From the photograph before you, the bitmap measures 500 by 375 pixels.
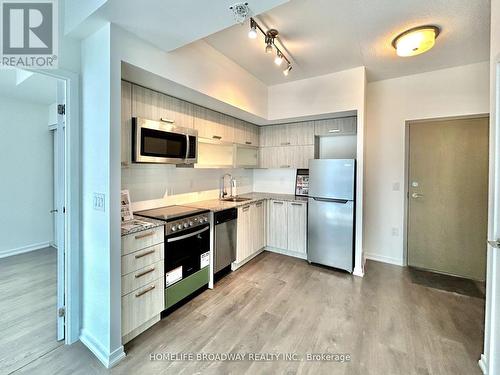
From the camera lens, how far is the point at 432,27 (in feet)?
7.15

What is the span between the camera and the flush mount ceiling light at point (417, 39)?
2.18 metres

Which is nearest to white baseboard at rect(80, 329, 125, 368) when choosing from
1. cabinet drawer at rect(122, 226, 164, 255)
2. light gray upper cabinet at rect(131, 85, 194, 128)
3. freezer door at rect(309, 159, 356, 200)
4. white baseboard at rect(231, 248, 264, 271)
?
cabinet drawer at rect(122, 226, 164, 255)

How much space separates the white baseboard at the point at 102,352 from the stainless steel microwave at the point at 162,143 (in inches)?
58.7

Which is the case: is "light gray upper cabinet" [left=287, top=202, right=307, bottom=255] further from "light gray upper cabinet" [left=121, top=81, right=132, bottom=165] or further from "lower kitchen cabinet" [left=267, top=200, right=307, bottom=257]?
"light gray upper cabinet" [left=121, top=81, right=132, bottom=165]

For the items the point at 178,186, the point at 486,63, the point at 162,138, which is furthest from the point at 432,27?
the point at 178,186

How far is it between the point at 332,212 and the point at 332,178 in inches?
18.5

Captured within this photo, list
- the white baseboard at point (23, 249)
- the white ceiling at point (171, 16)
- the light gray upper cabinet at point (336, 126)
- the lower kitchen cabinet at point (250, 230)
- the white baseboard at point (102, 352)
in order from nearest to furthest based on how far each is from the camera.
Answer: the white ceiling at point (171, 16) → the white baseboard at point (102, 352) → the lower kitchen cabinet at point (250, 230) → the light gray upper cabinet at point (336, 126) → the white baseboard at point (23, 249)

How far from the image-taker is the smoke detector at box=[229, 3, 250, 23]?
58.9 inches

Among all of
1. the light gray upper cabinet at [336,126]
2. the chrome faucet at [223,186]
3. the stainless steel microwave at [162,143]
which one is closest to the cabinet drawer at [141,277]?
the stainless steel microwave at [162,143]

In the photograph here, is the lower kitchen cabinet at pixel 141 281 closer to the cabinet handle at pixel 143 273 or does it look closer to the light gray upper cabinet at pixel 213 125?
the cabinet handle at pixel 143 273

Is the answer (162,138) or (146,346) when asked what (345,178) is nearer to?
(162,138)

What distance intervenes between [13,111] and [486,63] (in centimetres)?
668

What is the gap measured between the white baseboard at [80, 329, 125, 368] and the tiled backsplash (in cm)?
118

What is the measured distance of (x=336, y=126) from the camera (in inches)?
141
